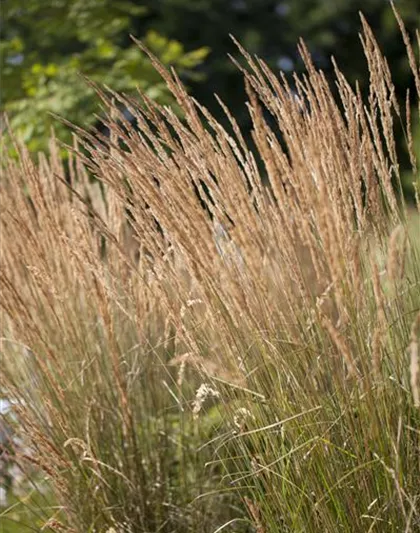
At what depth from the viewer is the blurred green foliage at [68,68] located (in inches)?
214

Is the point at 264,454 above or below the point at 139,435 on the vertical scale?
above

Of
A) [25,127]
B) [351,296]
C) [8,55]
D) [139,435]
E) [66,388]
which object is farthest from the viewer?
[8,55]

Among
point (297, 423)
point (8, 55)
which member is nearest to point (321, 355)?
point (297, 423)

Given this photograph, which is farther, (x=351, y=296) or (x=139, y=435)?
(x=139, y=435)

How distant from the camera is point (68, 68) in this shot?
226 inches

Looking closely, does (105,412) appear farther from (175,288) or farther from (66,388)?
(175,288)

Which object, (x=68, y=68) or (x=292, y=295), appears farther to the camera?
(x=68, y=68)

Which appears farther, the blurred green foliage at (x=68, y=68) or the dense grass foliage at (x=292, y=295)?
the blurred green foliage at (x=68, y=68)

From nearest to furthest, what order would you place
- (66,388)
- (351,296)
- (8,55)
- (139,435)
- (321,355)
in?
(351,296)
(321,355)
(66,388)
(139,435)
(8,55)

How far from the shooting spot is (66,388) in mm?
2717

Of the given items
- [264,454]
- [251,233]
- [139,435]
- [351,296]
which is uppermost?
[251,233]

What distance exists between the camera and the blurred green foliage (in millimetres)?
5438

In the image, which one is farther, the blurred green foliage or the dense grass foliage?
the blurred green foliage

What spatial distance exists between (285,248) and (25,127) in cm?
354
